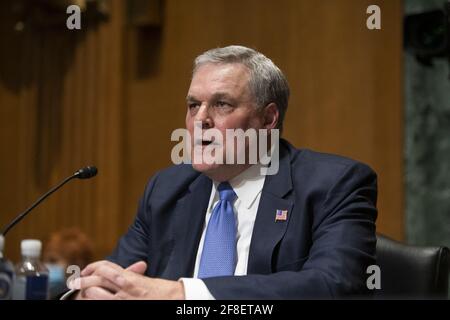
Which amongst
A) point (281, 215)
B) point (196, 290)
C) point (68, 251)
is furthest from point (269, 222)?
point (68, 251)

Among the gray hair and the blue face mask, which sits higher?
the gray hair

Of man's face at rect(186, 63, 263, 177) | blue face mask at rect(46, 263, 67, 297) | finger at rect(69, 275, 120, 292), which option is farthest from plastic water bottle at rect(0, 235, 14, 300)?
blue face mask at rect(46, 263, 67, 297)

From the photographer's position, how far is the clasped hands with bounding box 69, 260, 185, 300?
5.14 feet

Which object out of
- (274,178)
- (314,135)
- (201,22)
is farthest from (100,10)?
(274,178)

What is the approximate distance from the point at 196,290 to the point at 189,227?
585 millimetres

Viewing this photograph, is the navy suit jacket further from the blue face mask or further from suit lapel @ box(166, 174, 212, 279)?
the blue face mask

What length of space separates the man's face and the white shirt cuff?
1.96 feet

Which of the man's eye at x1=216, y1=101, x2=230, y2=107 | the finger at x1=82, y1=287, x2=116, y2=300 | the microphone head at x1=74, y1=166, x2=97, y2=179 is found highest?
the man's eye at x1=216, y1=101, x2=230, y2=107

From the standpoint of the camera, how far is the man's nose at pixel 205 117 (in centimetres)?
215

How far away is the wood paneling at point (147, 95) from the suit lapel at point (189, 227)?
1627 mm

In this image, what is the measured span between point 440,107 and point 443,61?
238mm

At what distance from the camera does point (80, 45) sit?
15.6ft

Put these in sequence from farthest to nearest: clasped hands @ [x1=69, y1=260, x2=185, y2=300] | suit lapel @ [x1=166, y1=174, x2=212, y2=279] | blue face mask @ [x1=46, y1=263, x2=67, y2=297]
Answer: blue face mask @ [x1=46, y1=263, x2=67, y2=297] < suit lapel @ [x1=166, y1=174, x2=212, y2=279] < clasped hands @ [x1=69, y1=260, x2=185, y2=300]
